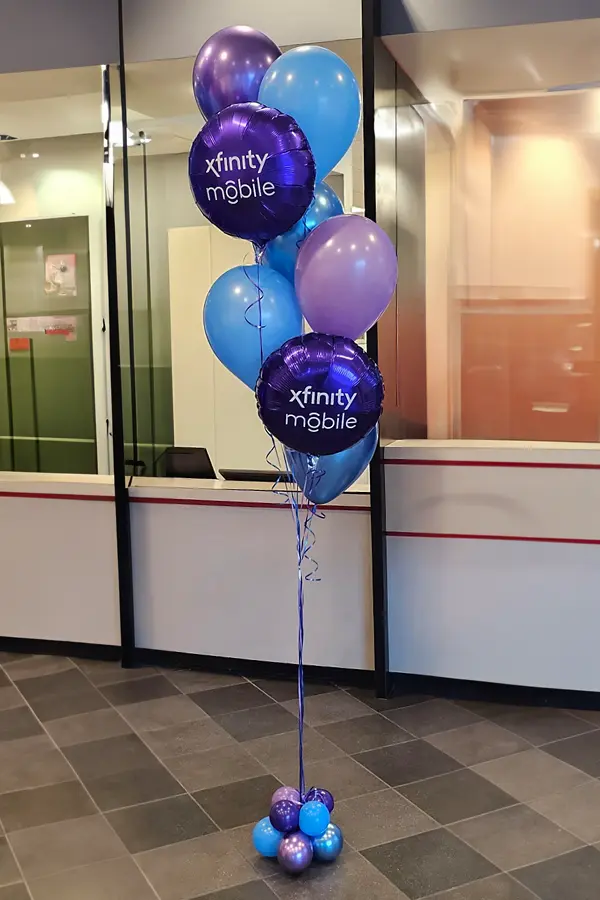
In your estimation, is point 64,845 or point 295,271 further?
point 64,845

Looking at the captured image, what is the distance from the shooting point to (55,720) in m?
3.74

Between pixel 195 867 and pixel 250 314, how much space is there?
1601mm

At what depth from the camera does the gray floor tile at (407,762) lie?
321 cm

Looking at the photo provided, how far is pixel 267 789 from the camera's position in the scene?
10.3 ft

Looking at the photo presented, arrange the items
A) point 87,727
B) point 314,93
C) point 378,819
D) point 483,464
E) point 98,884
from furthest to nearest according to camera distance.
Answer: point 483,464, point 87,727, point 378,819, point 98,884, point 314,93

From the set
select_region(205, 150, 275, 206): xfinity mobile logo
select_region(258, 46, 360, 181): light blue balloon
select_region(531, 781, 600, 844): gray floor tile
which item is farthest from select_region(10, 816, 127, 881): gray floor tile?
select_region(258, 46, 360, 181): light blue balloon

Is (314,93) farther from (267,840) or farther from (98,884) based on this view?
(98,884)

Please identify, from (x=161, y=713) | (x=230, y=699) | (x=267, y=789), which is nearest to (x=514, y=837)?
(x=267, y=789)

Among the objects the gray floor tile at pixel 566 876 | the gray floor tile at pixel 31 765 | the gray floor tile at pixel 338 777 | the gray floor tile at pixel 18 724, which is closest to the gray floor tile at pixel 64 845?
the gray floor tile at pixel 31 765

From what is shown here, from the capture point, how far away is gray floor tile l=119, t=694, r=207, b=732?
145 inches

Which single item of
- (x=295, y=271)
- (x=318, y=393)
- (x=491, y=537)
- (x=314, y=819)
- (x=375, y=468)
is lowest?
(x=314, y=819)

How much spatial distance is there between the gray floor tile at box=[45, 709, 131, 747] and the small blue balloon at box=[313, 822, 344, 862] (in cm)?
116

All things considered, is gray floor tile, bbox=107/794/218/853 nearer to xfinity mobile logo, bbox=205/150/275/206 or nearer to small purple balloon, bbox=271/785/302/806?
small purple balloon, bbox=271/785/302/806

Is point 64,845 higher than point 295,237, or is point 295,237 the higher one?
point 295,237
